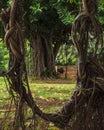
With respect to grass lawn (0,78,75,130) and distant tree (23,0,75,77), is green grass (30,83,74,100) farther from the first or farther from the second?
distant tree (23,0,75,77)

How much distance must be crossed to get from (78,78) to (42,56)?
17.7 metres

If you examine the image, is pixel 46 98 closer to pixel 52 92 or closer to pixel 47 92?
pixel 47 92

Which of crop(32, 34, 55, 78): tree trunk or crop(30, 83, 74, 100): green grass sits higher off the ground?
crop(32, 34, 55, 78): tree trunk

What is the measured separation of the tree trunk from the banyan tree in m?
17.0

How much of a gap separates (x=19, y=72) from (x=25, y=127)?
54 cm

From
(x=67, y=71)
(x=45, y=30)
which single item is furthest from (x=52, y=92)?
(x=67, y=71)

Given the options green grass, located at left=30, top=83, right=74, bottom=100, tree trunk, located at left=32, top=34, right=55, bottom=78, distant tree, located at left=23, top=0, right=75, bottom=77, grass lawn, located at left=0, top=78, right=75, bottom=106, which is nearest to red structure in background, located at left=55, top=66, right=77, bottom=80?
distant tree, located at left=23, top=0, right=75, bottom=77

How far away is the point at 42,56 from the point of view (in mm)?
22422

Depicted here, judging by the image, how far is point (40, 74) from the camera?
2209cm

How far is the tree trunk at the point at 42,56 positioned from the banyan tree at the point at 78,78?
1696cm

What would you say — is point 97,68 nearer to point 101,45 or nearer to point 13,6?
point 101,45

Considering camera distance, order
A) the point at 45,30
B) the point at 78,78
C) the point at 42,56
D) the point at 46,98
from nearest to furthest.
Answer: the point at 78,78 < the point at 46,98 < the point at 45,30 < the point at 42,56

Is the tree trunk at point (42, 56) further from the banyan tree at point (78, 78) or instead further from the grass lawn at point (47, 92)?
the banyan tree at point (78, 78)

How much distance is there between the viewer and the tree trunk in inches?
867
